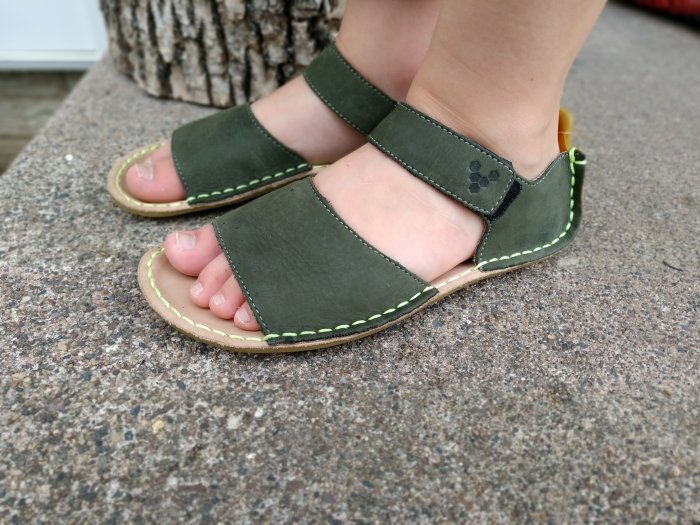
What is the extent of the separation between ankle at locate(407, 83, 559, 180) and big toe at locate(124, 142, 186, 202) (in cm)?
38

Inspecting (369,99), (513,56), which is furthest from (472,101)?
(369,99)

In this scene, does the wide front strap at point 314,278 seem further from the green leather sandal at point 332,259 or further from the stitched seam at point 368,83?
the stitched seam at point 368,83

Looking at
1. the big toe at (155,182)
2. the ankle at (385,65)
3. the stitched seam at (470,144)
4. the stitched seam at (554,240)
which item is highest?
the stitched seam at (470,144)

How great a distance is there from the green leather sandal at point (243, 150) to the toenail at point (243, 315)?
0.89 ft

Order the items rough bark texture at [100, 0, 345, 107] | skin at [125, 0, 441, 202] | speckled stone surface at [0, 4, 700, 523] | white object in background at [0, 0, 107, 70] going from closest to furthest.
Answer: speckled stone surface at [0, 4, 700, 523]
skin at [125, 0, 441, 202]
rough bark texture at [100, 0, 345, 107]
white object in background at [0, 0, 107, 70]

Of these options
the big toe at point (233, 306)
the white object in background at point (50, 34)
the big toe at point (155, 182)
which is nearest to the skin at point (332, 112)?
the big toe at point (155, 182)

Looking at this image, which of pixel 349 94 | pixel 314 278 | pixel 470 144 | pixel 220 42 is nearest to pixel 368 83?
pixel 349 94

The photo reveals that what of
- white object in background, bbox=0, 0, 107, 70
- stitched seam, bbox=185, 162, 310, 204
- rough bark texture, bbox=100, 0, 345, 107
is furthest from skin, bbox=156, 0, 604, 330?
white object in background, bbox=0, 0, 107, 70

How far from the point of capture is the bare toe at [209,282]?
678 mm

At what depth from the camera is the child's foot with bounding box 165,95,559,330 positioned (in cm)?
67

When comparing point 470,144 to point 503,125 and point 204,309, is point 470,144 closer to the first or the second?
point 503,125

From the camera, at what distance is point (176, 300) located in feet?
2.23

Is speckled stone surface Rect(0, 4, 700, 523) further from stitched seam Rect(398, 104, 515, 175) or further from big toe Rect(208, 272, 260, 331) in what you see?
stitched seam Rect(398, 104, 515, 175)

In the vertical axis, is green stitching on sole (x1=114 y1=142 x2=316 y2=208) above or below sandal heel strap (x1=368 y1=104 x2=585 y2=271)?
below
